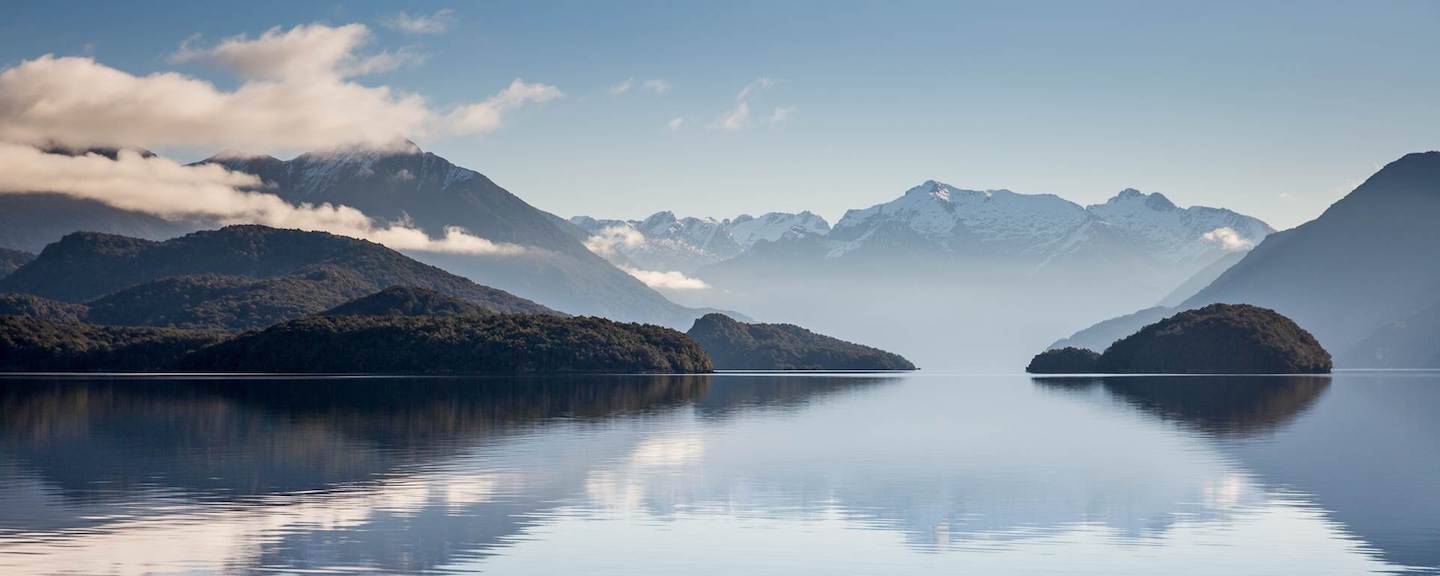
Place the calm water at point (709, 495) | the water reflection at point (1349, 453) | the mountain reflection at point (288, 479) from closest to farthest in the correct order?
the calm water at point (709, 495) → the mountain reflection at point (288, 479) → the water reflection at point (1349, 453)

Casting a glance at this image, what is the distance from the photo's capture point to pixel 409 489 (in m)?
53.2

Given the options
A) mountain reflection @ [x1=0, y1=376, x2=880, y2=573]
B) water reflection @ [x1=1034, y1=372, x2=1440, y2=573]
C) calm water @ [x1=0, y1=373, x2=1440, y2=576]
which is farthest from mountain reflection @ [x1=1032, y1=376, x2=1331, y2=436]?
mountain reflection @ [x1=0, y1=376, x2=880, y2=573]

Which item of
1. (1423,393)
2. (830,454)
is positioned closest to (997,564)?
(830,454)

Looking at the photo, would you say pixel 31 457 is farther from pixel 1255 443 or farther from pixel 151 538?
pixel 1255 443

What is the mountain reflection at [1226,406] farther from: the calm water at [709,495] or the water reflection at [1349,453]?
the calm water at [709,495]

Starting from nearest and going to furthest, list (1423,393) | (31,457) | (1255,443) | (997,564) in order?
(997,564) < (31,457) < (1255,443) < (1423,393)

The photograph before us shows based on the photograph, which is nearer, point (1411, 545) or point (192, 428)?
point (1411, 545)

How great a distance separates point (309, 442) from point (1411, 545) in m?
56.7

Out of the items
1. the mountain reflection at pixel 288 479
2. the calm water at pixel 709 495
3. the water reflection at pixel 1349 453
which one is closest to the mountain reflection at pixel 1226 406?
the water reflection at pixel 1349 453

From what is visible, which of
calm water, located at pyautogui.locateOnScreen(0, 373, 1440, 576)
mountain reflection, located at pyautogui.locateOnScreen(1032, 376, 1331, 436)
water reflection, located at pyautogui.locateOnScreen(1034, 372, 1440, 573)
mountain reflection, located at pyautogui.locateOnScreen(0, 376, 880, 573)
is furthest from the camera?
mountain reflection, located at pyautogui.locateOnScreen(1032, 376, 1331, 436)

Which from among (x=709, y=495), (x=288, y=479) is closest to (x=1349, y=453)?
(x=709, y=495)

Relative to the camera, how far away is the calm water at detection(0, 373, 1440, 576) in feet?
128

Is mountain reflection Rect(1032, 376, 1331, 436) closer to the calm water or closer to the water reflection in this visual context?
the water reflection

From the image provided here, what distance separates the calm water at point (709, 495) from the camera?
3909 centimetres
